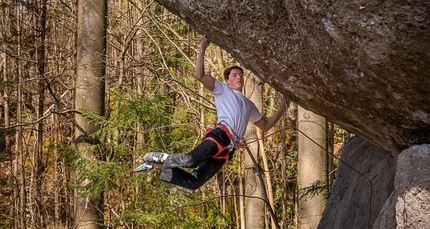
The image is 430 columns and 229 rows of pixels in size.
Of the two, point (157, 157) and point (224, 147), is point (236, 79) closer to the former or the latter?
point (224, 147)

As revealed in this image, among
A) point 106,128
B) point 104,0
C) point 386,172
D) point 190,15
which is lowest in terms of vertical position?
point 386,172

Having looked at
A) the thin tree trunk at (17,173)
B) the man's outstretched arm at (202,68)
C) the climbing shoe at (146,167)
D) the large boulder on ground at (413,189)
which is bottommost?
the large boulder on ground at (413,189)

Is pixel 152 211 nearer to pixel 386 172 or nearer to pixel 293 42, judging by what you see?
pixel 386 172

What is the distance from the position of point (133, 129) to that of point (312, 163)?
3.66 meters

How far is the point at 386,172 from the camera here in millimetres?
5953

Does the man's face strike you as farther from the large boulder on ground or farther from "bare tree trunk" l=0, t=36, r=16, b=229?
"bare tree trunk" l=0, t=36, r=16, b=229

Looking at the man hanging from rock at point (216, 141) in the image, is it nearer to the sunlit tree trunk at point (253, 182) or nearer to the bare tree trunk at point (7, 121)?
the sunlit tree trunk at point (253, 182)

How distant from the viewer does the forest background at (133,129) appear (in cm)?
1185

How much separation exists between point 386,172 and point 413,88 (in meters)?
1.98

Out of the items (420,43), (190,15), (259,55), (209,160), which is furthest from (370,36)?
(209,160)

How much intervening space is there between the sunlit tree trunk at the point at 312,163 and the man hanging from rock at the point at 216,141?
12.0 feet

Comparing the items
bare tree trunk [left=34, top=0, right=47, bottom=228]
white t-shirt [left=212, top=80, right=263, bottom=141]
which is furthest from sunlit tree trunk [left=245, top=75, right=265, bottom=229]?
bare tree trunk [left=34, top=0, right=47, bottom=228]

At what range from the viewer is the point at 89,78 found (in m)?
11.9

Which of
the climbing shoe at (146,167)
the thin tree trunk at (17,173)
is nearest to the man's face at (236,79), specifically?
the climbing shoe at (146,167)
